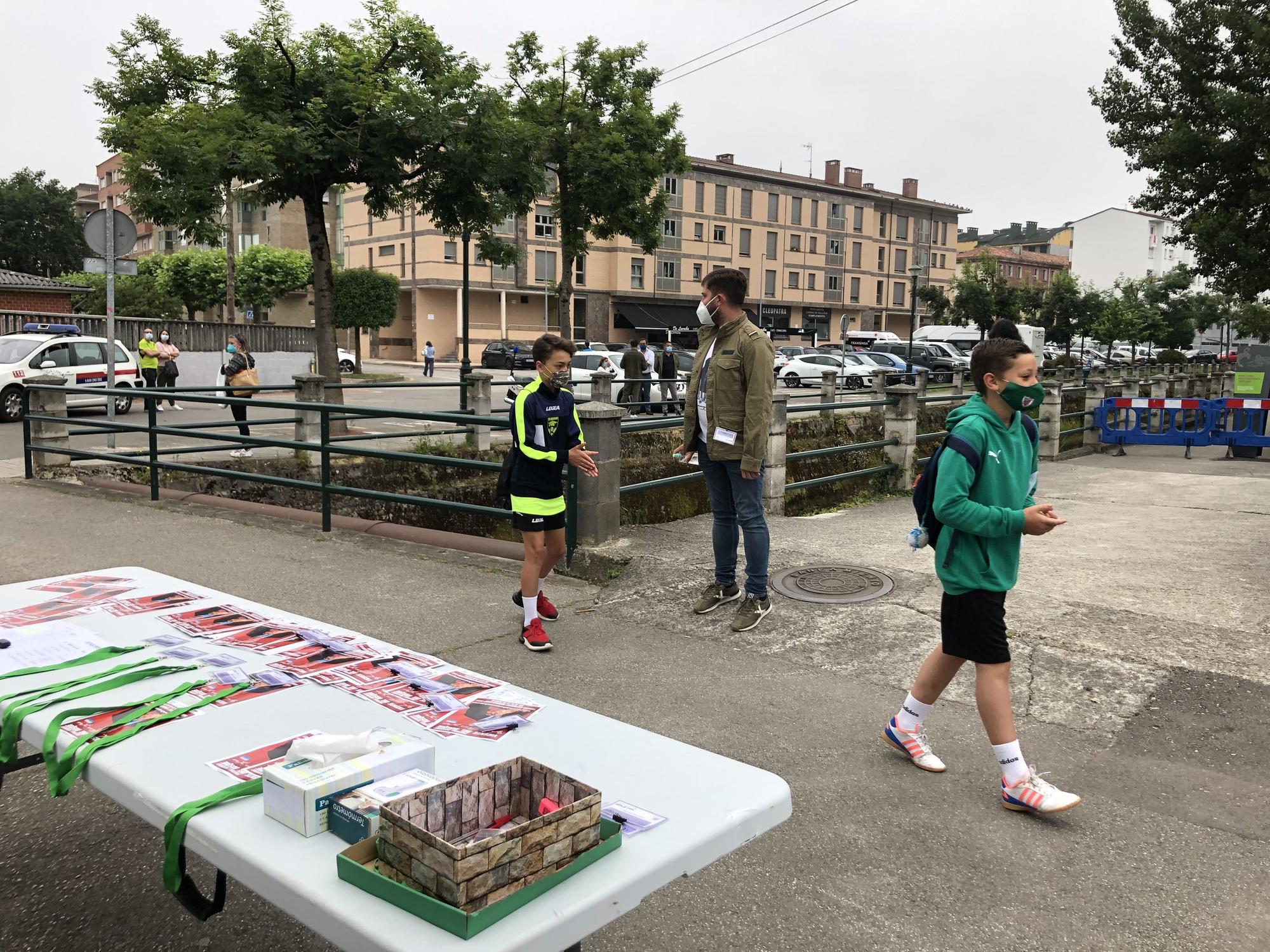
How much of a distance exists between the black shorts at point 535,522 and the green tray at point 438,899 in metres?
3.69

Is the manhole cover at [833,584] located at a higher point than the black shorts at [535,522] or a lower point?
lower

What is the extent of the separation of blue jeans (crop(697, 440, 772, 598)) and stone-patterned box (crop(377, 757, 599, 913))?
3.75 m

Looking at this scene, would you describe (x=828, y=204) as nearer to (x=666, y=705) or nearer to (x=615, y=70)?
(x=615, y=70)

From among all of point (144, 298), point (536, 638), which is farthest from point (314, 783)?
point (144, 298)

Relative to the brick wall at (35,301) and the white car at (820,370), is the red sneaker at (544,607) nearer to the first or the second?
the white car at (820,370)

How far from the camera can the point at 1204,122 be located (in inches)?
682

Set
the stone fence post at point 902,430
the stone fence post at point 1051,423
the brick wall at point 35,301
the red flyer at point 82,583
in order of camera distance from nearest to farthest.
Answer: the red flyer at point 82,583, the stone fence post at point 902,430, the stone fence post at point 1051,423, the brick wall at point 35,301

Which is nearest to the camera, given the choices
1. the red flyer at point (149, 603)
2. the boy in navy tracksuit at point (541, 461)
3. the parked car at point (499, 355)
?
the red flyer at point (149, 603)

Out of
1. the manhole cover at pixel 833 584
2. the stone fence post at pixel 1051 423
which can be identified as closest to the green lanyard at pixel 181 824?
the manhole cover at pixel 833 584

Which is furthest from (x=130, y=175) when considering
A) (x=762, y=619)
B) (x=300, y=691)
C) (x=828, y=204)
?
(x=828, y=204)

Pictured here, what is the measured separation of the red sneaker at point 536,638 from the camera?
5.41 meters

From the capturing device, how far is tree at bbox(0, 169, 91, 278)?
80375mm

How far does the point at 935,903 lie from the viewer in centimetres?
303

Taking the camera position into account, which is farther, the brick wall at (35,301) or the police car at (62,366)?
the brick wall at (35,301)
